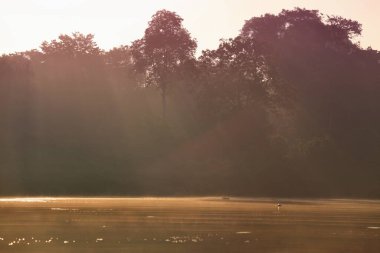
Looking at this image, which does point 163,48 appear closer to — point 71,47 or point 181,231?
point 71,47

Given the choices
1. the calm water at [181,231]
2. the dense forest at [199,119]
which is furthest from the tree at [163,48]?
the calm water at [181,231]

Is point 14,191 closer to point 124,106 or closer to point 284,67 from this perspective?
point 124,106

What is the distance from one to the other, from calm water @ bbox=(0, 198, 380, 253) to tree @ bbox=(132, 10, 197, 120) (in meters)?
79.1

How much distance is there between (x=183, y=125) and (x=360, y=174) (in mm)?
23596

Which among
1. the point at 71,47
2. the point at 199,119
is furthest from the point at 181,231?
the point at 71,47

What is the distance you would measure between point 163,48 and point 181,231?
98333 millimetres

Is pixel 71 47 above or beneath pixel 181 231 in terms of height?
above

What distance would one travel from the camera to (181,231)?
47.9 meters

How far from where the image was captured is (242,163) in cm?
13462

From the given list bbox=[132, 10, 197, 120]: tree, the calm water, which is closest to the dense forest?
bbox=[132, 10, 197, 120]: tree

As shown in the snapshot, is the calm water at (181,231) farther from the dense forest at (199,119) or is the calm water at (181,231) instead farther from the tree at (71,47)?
the tree at (71,47)

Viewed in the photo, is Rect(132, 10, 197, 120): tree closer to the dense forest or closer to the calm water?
the dense forest

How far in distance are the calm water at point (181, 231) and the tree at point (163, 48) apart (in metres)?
79.1

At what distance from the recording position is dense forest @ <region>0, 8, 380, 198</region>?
127 m
